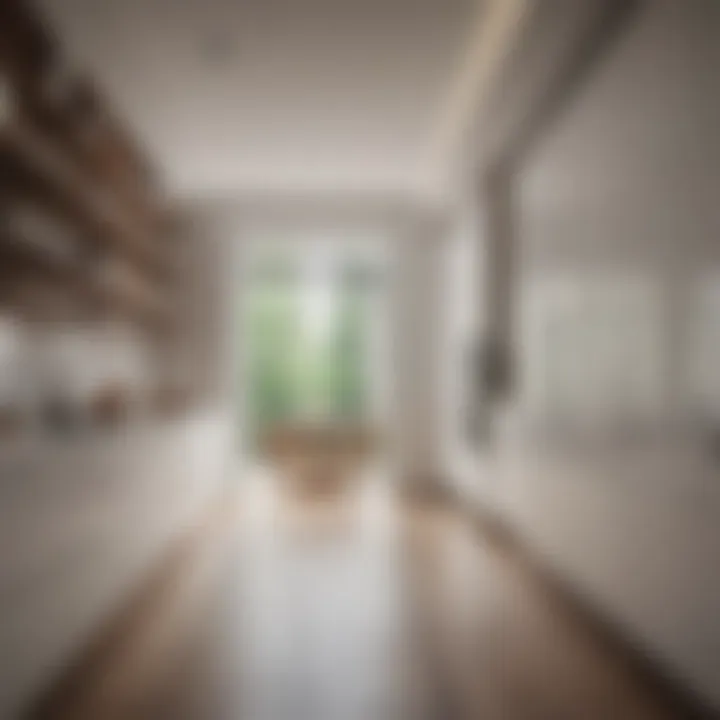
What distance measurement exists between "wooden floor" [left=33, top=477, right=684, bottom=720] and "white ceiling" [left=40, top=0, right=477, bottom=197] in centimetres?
277

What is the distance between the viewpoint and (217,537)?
6.16 metres

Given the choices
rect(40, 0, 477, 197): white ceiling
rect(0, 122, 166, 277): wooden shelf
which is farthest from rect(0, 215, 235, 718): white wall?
rect(40, 0, 477, 197): white ceiling

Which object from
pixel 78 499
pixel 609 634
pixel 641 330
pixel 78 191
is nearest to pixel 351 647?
pixel 609 634

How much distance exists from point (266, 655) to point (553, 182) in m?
2.78

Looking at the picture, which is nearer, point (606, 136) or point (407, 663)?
point (407, 663)

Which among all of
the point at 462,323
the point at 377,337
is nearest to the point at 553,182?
the point at 462,323

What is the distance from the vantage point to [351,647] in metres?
3.47

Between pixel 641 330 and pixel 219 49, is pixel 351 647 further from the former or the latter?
pixel 219 49

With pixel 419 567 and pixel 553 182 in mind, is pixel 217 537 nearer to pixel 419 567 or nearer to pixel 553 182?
pixel 419 567

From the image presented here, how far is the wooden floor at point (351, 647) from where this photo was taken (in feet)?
9.28

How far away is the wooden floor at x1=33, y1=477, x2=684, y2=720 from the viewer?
9.28 ft

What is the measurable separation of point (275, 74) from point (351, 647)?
10.6 ft

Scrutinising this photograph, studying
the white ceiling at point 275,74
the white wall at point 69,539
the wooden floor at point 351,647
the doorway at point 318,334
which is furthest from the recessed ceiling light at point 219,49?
the doorway at point 318,334

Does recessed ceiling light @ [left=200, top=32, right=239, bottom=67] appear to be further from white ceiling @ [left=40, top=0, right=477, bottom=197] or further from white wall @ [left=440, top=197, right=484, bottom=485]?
white wall @ [left=440, top=197, right=484, bottom=485]
